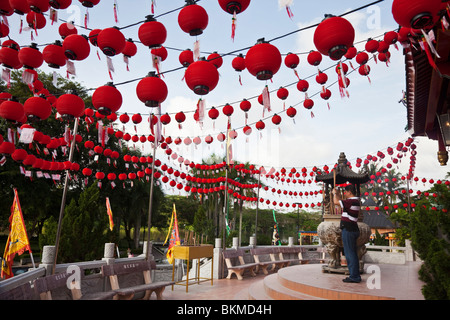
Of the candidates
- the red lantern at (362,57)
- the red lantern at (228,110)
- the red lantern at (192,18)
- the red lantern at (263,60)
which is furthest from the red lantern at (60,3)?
the red lantern at (362,57)

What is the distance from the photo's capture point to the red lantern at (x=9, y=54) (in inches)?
211

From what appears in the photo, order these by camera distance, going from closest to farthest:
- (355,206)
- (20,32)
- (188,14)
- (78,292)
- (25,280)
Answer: (188,14)
(25,280)
(20,32)
(78,292)
(355,206)

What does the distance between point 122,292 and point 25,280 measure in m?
1.93

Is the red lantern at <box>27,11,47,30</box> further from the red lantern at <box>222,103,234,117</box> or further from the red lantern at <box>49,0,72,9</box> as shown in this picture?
the red lantern at <box>222,103,234,117</box>

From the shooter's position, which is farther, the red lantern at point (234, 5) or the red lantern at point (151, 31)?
the red lantern at point (151, 31)

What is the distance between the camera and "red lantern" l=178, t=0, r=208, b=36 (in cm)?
437

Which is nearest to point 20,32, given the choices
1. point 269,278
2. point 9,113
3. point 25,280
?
point 9,113

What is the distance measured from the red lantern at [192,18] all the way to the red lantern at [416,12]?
2.49 meters

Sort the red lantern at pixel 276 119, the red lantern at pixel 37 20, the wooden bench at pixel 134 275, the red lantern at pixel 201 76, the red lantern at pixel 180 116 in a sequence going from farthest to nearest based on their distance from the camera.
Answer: the red lantern at pixel 180 116, the red lantern at pixel 276 119, the wooden bench at pixel 134 275, the red lantern at pixel 37 20, the red lantern at pixel 201 76

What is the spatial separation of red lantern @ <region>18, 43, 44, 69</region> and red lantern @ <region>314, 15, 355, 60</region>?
15.7ft

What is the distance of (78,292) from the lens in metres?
5.89

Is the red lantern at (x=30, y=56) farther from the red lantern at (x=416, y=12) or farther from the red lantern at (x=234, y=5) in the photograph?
the red lantern at (x=416, y=12)

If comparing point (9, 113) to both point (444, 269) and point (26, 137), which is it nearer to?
point (26, 137)

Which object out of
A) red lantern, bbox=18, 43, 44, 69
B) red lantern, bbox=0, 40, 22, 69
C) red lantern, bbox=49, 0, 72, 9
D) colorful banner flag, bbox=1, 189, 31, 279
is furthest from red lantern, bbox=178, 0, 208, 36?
colorful banner flag, bbox=1, 189, 31, 279
